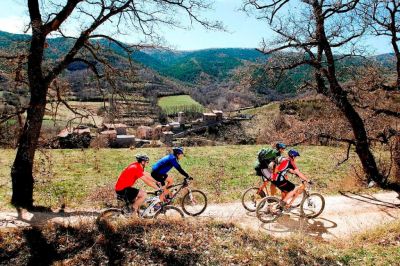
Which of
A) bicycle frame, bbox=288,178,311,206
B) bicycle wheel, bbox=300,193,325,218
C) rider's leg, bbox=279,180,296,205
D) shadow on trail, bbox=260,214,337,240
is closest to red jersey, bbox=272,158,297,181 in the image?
rider's leg, bbox=279,180,296,205

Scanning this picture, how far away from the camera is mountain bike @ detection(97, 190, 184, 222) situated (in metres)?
9.50

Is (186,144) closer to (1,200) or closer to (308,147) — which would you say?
(308,147)

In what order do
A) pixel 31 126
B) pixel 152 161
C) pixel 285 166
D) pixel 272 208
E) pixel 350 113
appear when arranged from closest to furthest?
pixel 285 166
pixel 272 208
pixel 31 126
pixel 350 113
pixel 152 161

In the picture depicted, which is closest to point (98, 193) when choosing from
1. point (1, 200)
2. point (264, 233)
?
point (1, 200)

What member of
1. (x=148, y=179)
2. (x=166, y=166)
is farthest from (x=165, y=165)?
(x=148, y=179)

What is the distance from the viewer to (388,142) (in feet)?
51.4

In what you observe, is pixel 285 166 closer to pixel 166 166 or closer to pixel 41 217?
pixel 166 166

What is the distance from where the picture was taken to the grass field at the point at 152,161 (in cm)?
1421

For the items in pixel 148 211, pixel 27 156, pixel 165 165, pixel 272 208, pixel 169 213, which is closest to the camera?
pixel 148 211

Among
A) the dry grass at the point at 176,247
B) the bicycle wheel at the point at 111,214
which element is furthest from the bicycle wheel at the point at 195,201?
the bicycle wheel at the point at 111,214

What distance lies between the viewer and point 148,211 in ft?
32.1

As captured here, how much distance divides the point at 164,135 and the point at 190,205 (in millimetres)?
32482

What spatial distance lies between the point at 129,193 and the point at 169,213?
1303 mm

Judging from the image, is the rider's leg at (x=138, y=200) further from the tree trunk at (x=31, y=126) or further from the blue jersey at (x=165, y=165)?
the tree trunk at (x=31, y=126)
